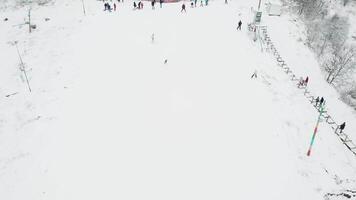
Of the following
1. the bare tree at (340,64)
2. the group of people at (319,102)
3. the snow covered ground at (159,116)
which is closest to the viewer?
the snow covered ground at (159,116)

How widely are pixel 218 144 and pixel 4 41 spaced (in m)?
29.2

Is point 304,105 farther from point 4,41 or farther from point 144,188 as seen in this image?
point 4,41

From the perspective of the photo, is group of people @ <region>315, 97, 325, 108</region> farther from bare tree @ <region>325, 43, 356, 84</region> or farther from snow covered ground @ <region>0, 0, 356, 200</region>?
bare tree @ <region>325, 43, 356, 84</region>

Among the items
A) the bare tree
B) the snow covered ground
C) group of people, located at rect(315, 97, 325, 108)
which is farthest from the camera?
the bare tree

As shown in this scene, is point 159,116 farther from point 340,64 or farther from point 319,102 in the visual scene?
point 340,64

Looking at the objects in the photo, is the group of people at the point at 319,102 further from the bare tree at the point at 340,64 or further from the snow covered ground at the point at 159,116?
the bare tree at the point at 340,64

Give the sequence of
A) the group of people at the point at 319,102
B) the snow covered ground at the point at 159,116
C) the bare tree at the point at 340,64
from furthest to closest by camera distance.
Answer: the bare tree at the point at 340,64, the group of people at the point at 319,102, the snow covered ground at the point at 159,116

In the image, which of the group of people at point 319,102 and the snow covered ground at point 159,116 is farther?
the group of people at point 319,102

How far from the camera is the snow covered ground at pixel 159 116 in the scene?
63.3 feet

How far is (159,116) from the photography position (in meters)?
24.1

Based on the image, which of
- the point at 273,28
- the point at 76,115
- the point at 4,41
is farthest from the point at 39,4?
the point at 273,28

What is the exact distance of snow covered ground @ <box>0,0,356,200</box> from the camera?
19.3 meters

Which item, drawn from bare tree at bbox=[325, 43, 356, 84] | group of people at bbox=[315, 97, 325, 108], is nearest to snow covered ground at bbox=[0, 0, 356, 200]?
group of people at bbox=[315, 97, 325, 108]

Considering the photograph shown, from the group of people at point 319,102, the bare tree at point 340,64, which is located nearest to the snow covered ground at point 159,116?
the group of people at point 319,102
